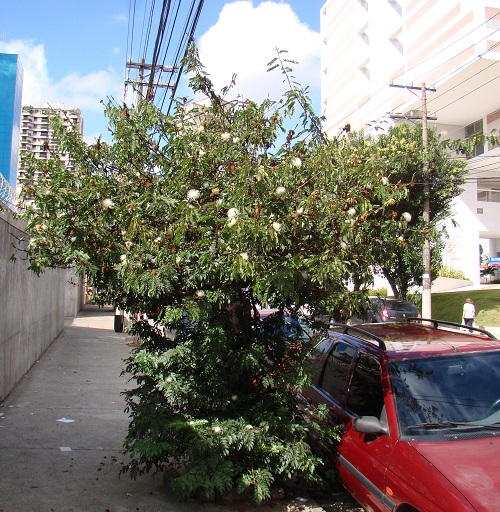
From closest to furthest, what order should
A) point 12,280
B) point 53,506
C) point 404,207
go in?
point 53,506, point 12,280, point 404,207

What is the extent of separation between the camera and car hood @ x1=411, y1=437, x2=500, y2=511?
283cm

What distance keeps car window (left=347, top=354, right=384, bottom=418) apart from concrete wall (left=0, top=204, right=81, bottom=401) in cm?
370

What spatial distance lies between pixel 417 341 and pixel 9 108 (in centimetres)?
7671

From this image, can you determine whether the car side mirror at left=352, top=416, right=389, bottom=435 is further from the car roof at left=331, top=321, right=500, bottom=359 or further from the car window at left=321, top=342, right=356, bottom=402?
the car window at left=321, top=342, right=356, bottom=402

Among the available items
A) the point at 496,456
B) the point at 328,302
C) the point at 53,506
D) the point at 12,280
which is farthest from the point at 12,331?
the point at 496,456

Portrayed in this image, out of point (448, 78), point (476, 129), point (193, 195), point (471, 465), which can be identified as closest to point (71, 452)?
point (193, 195)

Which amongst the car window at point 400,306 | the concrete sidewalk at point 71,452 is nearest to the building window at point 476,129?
the car window at point 400,306

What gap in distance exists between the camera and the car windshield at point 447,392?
3.66m

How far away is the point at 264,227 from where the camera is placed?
11.1 feet

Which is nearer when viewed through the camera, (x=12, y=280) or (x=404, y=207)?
(x=12, y=280)

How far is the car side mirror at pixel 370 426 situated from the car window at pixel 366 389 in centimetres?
20

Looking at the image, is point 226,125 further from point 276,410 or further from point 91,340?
point 91,340

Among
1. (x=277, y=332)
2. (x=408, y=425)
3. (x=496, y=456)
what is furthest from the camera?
(x=277, y=332)

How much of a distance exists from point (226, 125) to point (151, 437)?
256 cm
